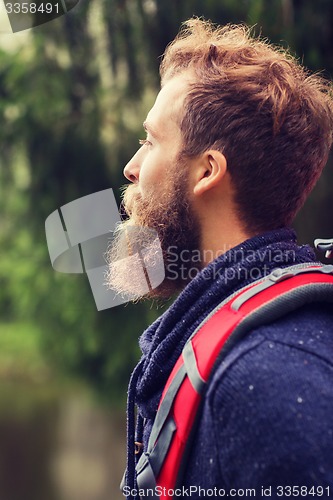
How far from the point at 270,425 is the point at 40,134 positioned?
301 centimetres

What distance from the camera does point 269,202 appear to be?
3.76ft

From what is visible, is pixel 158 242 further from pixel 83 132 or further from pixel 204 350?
pixel 83 132

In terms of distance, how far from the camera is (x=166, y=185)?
1.16m

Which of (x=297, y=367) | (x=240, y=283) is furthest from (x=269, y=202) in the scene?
(x=297, y=367)

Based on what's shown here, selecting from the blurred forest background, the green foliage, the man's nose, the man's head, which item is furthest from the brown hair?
the green foliage

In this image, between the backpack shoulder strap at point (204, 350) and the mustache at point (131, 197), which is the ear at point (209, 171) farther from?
the backpack shoulder strap at point (204, 350)

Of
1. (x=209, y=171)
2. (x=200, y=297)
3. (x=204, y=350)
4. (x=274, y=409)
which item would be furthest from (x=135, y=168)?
(x=274, y=409)

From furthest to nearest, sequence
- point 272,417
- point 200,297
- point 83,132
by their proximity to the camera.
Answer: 1. point 83,132
2. point 200,297
3. point 272,417

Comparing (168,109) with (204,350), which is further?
(168,109)

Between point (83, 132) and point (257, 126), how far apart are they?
2.59 m

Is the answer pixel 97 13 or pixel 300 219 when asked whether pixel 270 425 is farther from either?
pixel 97 13

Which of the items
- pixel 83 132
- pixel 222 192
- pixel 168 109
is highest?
pixel 168 109

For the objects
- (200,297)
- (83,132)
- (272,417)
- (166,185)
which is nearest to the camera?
(272,417)

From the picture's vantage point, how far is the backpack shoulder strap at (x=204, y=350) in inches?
34.2
